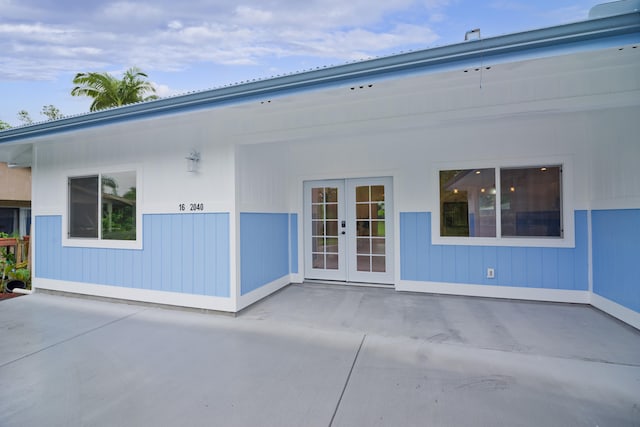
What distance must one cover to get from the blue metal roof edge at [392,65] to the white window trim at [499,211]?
2.59 meters

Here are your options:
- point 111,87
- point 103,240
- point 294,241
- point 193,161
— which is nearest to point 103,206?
point 103,240

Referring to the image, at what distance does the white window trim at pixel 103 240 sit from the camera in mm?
4312

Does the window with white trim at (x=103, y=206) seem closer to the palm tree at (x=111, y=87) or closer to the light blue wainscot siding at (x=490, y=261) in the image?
the light blue wainscot siding at (x=490, y=261)

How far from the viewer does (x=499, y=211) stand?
14.4 ft

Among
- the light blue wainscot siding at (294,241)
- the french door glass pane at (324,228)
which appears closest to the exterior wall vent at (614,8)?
the french door glass pane at (324,228)

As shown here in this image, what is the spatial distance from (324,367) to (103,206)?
422 centimetres

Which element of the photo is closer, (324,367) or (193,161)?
(324,367)

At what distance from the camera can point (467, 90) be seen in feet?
9.73

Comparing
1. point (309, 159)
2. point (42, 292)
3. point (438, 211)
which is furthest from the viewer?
point (309, 159)

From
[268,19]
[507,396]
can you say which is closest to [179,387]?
[507,396]

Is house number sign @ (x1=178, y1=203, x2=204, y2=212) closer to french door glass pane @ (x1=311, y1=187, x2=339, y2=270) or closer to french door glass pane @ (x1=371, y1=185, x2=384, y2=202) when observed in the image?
french door glass pane @ (x1=311, y1=187, x2=339, y2=270)

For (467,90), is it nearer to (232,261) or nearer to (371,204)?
(371,204)

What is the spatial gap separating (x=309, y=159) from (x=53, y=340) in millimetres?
4205

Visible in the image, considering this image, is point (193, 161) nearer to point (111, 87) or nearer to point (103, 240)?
point (103, 240)
